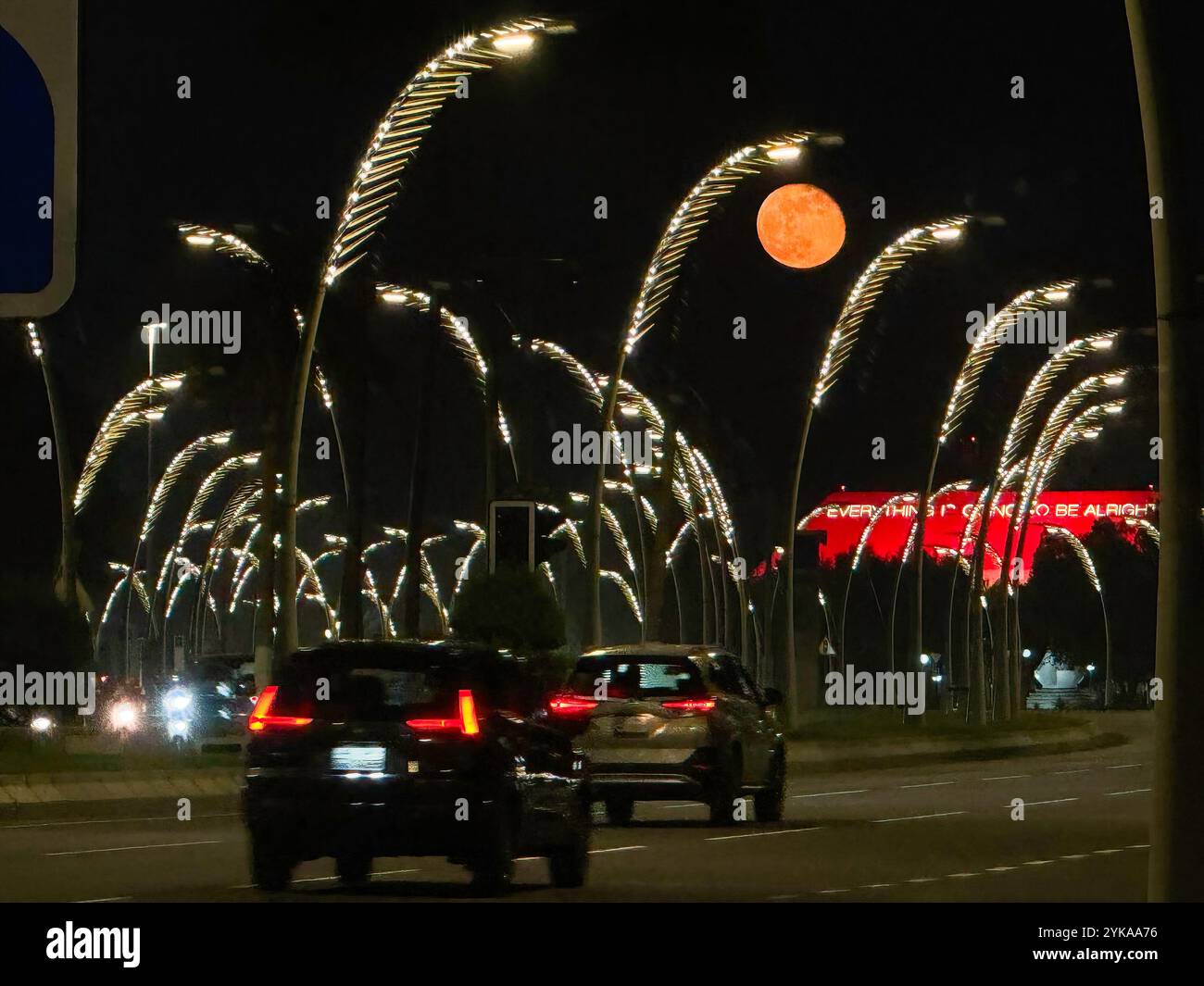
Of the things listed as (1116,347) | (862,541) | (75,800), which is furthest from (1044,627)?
(75,800)

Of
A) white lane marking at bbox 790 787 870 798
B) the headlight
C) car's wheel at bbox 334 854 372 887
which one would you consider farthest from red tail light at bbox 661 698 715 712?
the headlight

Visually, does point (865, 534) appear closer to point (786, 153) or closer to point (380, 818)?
point (786, 153)

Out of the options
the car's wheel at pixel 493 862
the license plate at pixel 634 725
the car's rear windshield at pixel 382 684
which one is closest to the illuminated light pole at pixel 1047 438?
the license plate at pixel 634 725

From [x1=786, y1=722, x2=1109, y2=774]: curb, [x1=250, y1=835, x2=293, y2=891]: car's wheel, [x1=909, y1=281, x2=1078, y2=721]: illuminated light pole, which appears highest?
[x1=909, y1=281, x2=1078, y2=721]: illuminated light pole

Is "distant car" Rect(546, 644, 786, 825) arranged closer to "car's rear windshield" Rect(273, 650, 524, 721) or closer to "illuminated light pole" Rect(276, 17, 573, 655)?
"illuminated light pole" Rect(276, 17, 573, 655)

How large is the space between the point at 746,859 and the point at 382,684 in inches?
191

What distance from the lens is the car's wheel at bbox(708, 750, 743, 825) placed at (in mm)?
28453

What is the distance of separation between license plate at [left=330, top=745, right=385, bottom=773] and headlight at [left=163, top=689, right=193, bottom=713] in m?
29.0

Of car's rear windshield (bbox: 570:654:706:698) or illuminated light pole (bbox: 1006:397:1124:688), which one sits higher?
illuminated light pole (bbox: 1006:397:1124:688)

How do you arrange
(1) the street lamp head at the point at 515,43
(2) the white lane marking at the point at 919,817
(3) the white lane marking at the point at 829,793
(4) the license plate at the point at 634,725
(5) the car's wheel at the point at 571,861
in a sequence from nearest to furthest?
1. (5) the car's wheel at the point at 571,861
2. (1) the street lamp head at the point at 515,43
3. (4) the license plate at the point at 634,725
4. (2) the white lane marking at the point at 919,817
5. (3) the white lane marking at the point at 829,793

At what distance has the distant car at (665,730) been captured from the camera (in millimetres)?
28297

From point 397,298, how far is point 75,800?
499 inches

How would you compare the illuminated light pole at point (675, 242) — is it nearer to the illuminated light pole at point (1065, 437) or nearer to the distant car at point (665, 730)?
the distant car at point (665, 730)
